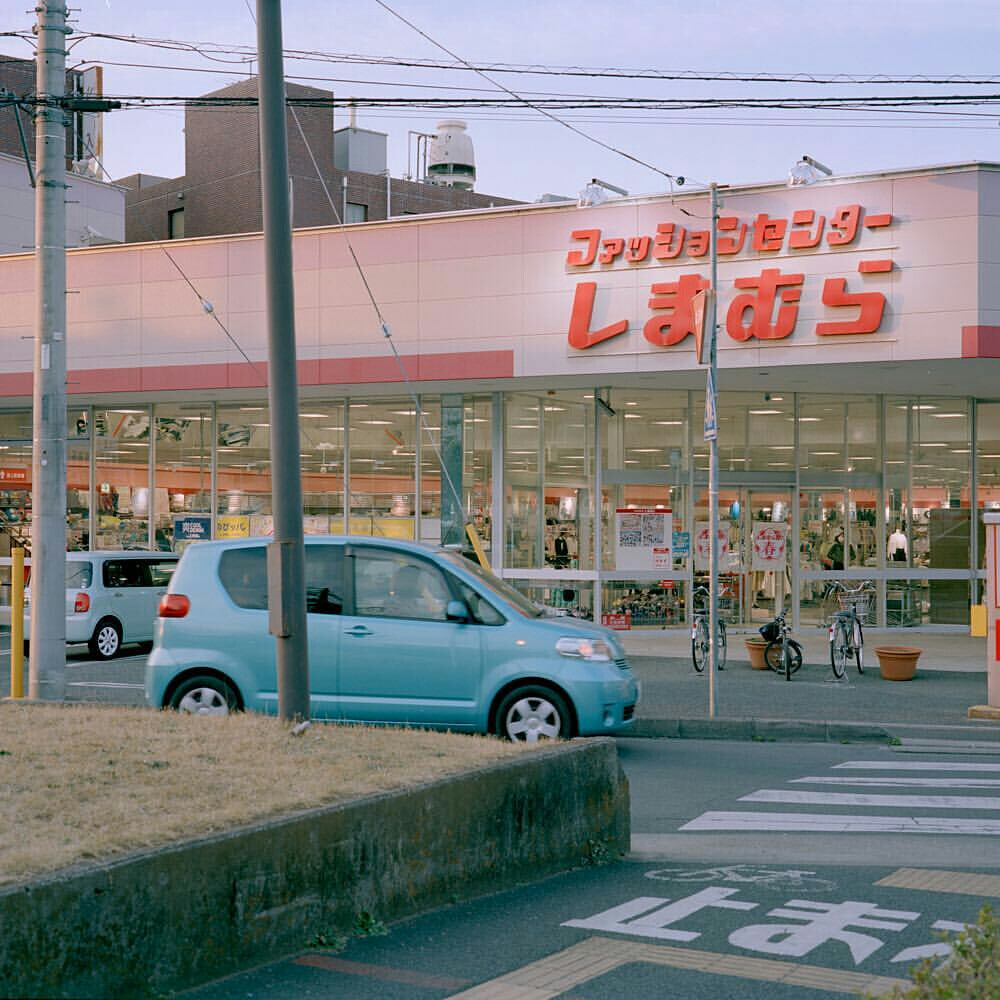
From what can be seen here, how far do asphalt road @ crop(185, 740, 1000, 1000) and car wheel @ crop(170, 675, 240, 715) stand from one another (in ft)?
12.2

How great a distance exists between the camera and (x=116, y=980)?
4.74 meters

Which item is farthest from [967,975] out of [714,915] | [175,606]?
[175,606]

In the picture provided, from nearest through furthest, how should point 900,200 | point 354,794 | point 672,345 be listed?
point 354,794, point 900,200, point 672,345

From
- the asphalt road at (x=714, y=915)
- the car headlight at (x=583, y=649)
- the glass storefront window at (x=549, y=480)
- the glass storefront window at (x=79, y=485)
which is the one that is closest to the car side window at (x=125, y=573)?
the glass storefront window at (x=549, y=480)

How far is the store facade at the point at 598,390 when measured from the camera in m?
20.3

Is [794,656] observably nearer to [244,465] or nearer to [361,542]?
[361,542]

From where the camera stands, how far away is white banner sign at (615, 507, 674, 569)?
76.7ft

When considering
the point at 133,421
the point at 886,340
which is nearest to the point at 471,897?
the point at 886,340

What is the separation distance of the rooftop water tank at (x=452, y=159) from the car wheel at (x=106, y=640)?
3523cm

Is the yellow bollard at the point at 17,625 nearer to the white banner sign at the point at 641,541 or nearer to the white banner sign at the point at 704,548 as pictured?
the white banner sign at the point at 641,541

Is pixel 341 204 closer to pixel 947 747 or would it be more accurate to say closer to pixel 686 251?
pixel 686 251

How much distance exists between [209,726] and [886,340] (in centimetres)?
1415

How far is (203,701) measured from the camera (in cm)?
1177

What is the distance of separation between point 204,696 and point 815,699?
731 centimetres
